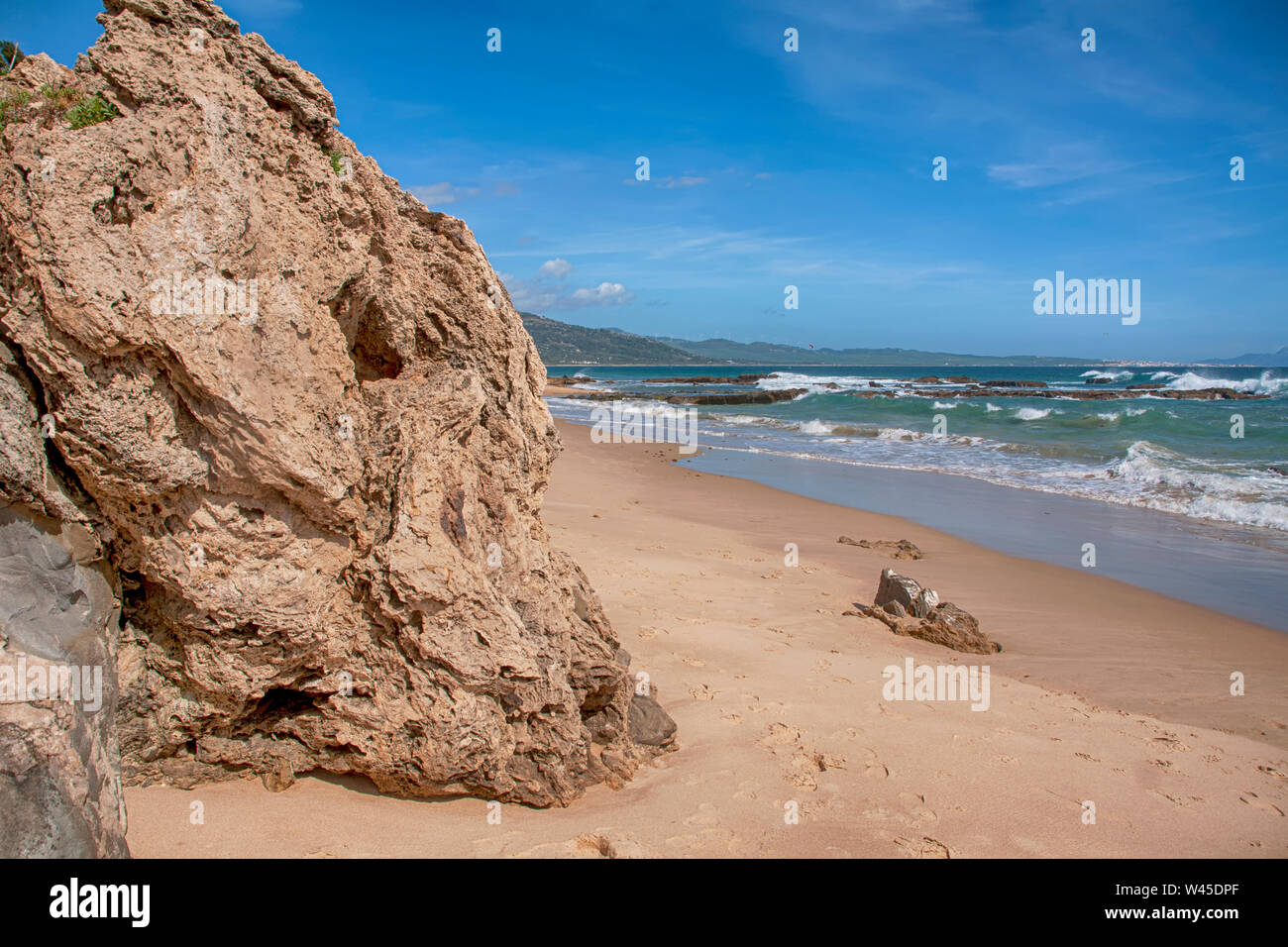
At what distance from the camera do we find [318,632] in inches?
122

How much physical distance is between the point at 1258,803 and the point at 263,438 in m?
5.41

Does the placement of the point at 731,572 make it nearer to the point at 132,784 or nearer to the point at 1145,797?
the point at 1145,797

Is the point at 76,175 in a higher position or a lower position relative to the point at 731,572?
higher

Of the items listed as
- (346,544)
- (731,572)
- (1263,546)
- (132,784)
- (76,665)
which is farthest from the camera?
(1263,546)

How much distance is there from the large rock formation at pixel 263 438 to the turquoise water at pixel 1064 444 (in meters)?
13.2

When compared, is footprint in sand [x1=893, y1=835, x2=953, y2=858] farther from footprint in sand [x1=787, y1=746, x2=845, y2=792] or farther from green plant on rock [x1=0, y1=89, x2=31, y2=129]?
green plant on rock [x1=0, y1=89, x2=31, y2=129]

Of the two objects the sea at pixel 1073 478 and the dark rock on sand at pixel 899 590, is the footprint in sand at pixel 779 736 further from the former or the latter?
the sea at pixel 1073 478

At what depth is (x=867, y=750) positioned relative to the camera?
436 cm

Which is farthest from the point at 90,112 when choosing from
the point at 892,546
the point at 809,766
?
the point at 892,546

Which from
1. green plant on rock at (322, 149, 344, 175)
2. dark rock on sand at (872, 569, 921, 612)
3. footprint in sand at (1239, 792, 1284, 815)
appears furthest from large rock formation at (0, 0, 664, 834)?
dark rock on sand at (872, 569, 921, 612)
